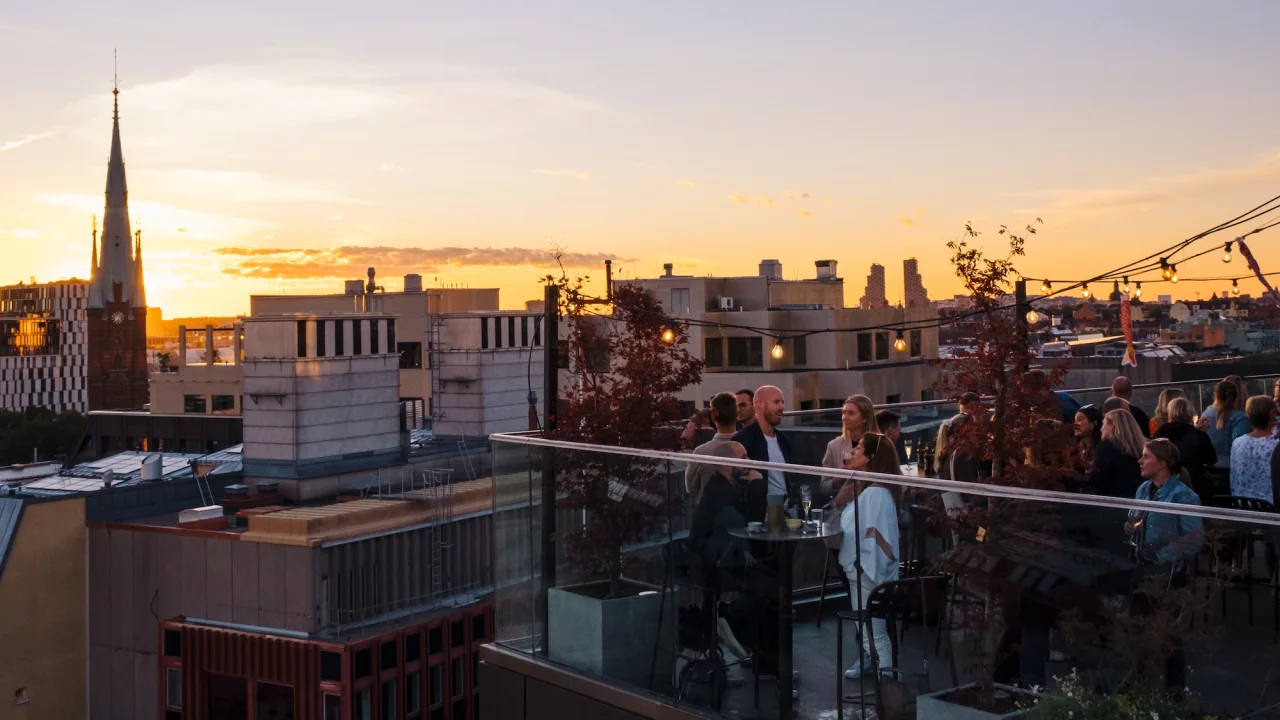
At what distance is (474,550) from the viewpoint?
25156 millimetres

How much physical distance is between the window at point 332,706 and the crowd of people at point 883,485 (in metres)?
14.8

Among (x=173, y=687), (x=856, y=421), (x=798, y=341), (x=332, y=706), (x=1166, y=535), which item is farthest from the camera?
(x=798, y=341)

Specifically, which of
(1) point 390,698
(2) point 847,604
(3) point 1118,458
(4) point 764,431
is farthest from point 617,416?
(1) point 390,698

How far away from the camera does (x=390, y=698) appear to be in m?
22.0

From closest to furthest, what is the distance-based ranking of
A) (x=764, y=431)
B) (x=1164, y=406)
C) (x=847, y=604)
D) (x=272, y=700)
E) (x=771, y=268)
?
(x=847, y=604), (x=764, y=431), (x=1164, y=406), (x=272, y=700), (x=771, y=268)

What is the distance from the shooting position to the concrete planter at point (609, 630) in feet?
20.3

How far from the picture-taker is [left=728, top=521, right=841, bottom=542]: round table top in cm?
512

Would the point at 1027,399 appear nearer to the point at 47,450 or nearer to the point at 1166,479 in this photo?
the point at 1166,479

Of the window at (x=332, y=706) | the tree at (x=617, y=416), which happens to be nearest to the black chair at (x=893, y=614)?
the tree at (x=617, y=416)

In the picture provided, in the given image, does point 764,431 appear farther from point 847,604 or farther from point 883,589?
point 883,589

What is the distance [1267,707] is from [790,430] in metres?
6.80

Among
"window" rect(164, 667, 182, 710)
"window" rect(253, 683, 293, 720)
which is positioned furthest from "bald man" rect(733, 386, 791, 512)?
"window" rect(164, 667, 182, 710)

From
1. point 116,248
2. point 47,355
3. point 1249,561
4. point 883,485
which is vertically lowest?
point 1249,561

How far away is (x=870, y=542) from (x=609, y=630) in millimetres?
2065
